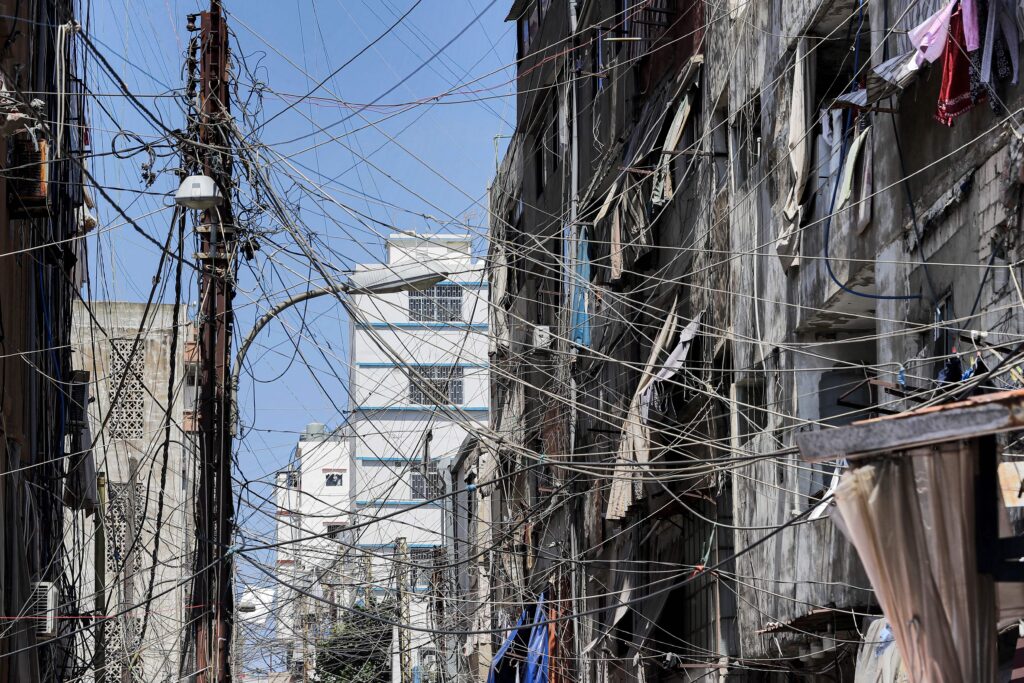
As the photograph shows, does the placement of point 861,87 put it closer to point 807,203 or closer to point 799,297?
point 807,203

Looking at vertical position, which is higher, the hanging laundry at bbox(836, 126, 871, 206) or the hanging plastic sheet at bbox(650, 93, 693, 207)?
the hanging plastic sheet at bbox(650, 93, 693, 207)

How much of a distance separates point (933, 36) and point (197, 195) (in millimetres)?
6467

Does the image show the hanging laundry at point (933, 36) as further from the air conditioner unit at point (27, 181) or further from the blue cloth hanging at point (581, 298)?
the blue cloth hanging at point (581, 298)

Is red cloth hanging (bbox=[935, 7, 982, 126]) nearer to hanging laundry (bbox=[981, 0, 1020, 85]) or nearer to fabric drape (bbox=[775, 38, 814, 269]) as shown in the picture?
→ hanging laundry (bbox=[981, 0, 1020, 85])

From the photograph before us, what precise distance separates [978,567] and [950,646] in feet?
1.17

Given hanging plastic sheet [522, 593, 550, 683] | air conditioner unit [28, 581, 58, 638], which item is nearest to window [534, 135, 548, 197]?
Answer: hanging plastic sheet [522, 593, 550, 683]

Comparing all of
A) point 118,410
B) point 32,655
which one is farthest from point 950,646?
point 118,410

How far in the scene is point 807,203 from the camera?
14.0 metres

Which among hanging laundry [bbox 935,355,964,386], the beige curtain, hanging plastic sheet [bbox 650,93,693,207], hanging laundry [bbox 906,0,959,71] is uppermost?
hanging plastic sheet [bbox 650,93,693,207]

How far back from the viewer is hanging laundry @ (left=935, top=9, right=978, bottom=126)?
30.8ft

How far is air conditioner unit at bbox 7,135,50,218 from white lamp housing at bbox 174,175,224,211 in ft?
11.8

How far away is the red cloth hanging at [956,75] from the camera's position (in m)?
9.40

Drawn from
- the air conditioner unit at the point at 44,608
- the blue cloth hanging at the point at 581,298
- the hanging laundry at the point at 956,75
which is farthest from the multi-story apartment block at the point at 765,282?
the air conditioner unit at the point at 44,608

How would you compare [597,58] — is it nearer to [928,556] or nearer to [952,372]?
[952,372]
